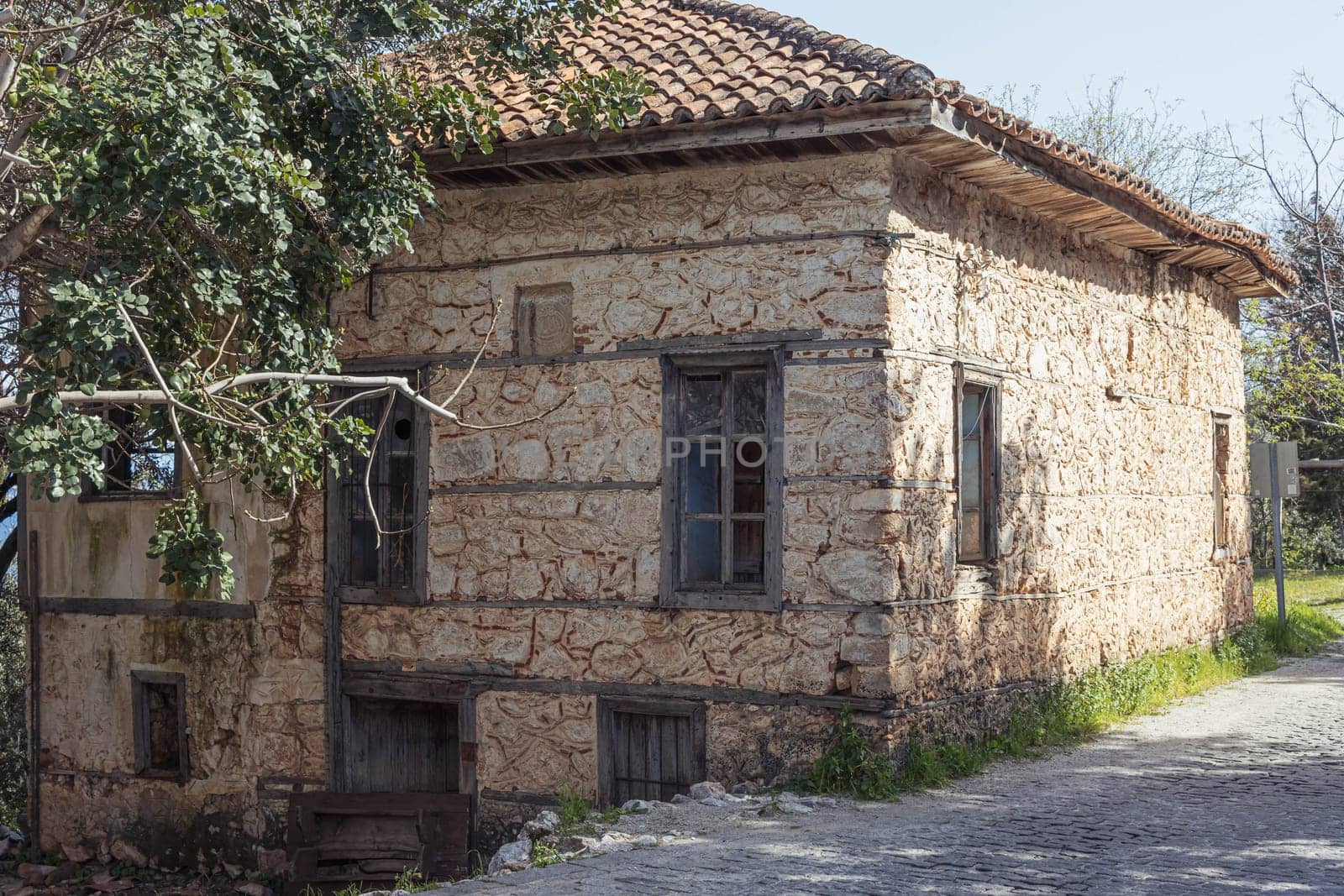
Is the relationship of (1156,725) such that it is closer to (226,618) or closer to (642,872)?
(642,872)

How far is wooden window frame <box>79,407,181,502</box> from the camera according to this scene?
36.4ft

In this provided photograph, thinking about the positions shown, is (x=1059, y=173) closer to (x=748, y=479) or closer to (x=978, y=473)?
(x=978, y=473)

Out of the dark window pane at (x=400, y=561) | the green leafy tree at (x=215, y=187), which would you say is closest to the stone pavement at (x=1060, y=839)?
the green leafy tree at (x=215, y=187)

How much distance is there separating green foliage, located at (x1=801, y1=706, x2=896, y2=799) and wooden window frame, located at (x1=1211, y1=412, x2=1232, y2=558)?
7.36 metres

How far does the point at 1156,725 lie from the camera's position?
1137 centimetres

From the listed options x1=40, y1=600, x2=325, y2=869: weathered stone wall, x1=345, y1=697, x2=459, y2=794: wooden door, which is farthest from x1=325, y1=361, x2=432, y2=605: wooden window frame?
x1=345, y1=697, x2=459, y2=794: wooden door

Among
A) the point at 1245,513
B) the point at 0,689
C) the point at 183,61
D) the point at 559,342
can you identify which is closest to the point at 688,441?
the point at 559,342

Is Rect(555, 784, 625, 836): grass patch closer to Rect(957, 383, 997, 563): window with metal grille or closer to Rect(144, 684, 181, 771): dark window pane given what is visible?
Rect(957, 383, 997, 563): window with metal grille

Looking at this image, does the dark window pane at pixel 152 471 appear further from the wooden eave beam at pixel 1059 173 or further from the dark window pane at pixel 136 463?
the wooden eave beam at pixel 1059 173

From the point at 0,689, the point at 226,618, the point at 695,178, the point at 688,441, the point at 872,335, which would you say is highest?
the point at 695,178

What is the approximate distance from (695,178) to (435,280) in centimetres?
199

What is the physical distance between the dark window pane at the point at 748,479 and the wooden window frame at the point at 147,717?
15.1 feet

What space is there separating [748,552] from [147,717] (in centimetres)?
512

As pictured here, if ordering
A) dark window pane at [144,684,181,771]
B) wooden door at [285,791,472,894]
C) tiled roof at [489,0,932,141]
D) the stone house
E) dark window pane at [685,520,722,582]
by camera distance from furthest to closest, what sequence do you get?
dark window pane at [144,684,181,771] < wooden door at [285,791,472,894] < dark window pane at [685,520,722,582] < the stone house < tiled roof at [489,0,932,141]
